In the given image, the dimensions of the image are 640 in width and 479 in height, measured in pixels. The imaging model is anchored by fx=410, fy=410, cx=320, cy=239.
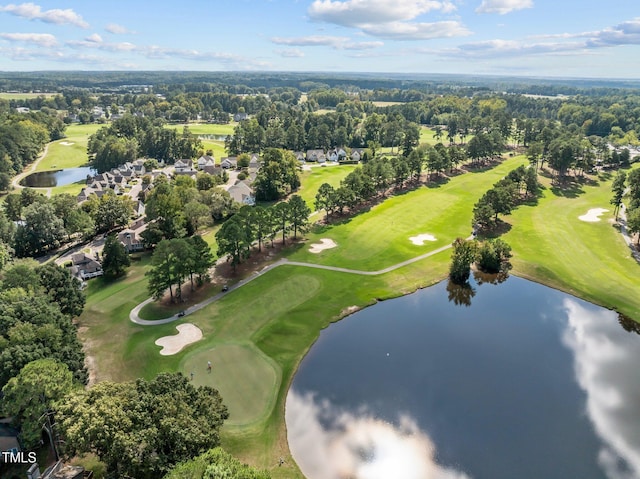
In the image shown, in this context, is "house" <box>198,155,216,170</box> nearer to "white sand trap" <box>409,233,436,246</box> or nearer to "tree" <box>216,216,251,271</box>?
"tree" <box>216,216,251,271</box>

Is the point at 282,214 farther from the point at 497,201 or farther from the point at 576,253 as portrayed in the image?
the point at 576,253

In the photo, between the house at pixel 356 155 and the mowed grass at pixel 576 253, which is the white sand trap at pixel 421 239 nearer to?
the mowed grass at pixel 576 253

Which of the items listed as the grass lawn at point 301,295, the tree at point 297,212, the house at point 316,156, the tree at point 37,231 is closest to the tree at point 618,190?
the grass lawn at point 301,295

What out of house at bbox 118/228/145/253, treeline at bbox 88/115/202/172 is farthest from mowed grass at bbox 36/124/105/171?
house at bbox 118/228/145/253

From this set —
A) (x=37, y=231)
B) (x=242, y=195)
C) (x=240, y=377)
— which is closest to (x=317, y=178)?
(x=242, y=195)

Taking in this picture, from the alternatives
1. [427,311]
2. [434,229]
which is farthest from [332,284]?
[434,229]

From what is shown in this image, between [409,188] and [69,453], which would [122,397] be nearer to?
[69,453]
